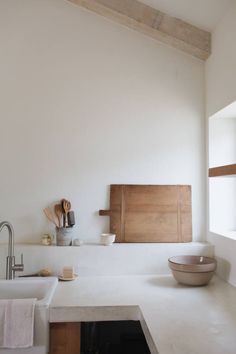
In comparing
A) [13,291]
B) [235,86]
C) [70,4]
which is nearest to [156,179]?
Answer: [235,86]

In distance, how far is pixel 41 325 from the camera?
5.74 feet

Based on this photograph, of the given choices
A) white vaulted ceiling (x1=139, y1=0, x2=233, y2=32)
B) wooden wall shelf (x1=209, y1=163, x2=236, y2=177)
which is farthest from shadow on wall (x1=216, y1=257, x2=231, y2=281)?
white vaulted ceiling (x1=139, y1=0, x2=233, y2=32)

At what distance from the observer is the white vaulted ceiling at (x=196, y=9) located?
2.19m

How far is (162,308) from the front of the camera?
1738 mm

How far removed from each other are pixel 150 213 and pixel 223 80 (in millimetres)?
994

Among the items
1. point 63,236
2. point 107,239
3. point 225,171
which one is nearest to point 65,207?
point 63,236

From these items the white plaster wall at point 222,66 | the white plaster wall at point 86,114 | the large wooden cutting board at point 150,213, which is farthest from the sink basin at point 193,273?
the white plaster wall at point 222,66

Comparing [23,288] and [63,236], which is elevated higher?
[63,236]

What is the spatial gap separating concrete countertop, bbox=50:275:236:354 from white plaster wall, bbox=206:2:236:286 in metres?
0.14

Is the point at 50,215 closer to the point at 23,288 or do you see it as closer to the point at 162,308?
the point at 23,288

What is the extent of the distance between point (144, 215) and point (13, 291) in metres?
0.97

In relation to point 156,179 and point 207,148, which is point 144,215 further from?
point 207,148

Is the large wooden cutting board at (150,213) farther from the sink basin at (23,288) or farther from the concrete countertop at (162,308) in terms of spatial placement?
the sink basin at (23,288)

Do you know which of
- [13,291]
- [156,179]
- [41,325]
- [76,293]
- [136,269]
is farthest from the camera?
[156,179]
